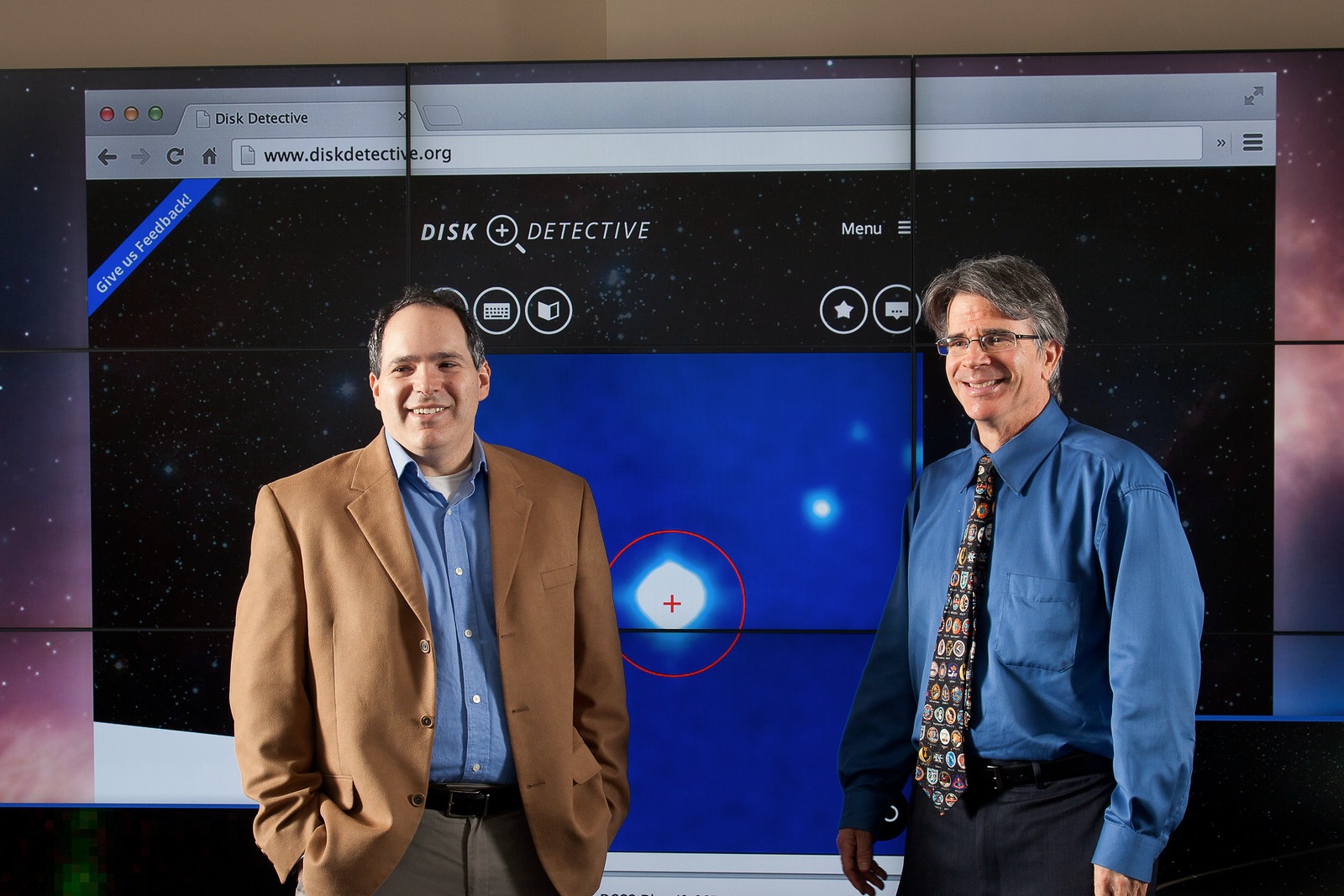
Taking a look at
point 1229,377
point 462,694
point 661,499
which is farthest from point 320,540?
point 1229,377

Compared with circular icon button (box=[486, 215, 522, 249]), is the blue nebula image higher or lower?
lower

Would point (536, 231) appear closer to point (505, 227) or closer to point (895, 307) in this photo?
point (505, 227)

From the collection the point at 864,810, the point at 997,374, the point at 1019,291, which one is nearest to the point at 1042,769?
the point at 864,810

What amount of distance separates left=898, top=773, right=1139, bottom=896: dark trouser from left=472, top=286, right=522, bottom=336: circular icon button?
176 centimetres

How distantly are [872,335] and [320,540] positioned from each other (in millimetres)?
1662

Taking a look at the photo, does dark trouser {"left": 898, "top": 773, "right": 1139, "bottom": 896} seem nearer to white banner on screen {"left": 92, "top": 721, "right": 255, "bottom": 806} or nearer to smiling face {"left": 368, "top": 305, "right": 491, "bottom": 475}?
smiling face {"left": 368, "top": 305, "right": 491, "bottom": 475}

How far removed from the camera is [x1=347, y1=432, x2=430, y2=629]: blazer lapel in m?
1.70

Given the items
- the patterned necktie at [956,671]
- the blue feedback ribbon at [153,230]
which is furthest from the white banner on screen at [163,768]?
the patterned necktie at [956,671]

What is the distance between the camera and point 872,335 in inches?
107

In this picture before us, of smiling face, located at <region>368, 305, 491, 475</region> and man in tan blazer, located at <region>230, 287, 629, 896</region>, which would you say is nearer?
man in tan blazer, located at <region>230, 287, 629, 896</region>

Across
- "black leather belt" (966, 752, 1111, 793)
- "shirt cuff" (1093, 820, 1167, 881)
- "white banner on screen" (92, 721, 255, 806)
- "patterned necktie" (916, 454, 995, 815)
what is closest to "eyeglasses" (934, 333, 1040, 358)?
"patterned necktie" (916, 454, 995, 815)

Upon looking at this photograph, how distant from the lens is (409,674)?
1.69 metres

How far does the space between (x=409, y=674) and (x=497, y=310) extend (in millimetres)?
1336

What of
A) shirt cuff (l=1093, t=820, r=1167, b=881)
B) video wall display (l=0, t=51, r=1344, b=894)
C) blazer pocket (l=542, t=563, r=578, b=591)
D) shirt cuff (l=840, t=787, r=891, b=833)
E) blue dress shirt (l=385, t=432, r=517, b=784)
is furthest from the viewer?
video wall display (l=0, t=51, r=1344, b=894)
